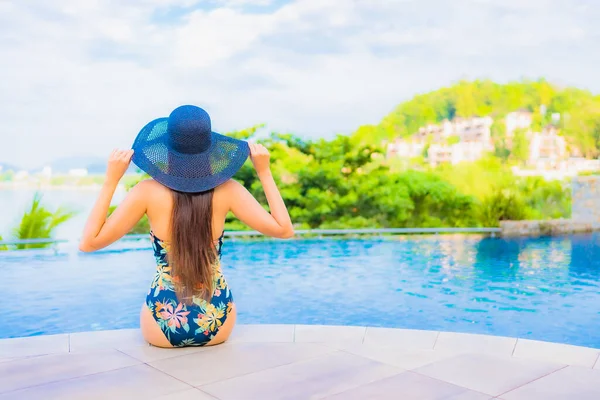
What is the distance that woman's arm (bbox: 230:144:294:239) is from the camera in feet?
9.40

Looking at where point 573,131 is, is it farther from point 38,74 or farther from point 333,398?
point 333,398

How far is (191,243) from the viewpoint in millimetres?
2795

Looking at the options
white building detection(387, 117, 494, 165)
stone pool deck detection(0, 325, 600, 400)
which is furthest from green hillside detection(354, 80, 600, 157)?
stone pool deck detection(0, 325, 600, 400)

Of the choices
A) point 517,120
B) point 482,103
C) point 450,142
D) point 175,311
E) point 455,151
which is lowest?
point 175,311

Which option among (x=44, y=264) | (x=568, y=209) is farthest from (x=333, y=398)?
(x=568, y=209)

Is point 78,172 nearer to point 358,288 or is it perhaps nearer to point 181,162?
point 358,288

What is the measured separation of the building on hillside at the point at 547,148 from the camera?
85.0ft

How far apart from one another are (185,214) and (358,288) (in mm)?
3967

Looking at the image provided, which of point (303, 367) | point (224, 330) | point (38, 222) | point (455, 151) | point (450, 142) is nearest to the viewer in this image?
point (303, 367)

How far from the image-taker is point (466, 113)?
29.3 metres

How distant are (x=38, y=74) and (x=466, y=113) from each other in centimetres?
1850

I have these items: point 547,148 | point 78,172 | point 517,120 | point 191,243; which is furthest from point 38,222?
point 517,120

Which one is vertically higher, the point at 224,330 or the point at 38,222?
the point at 38,222

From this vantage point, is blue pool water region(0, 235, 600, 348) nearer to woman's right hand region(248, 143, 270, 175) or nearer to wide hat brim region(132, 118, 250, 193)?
woman's right hand region(248, 143, 270, 175)
